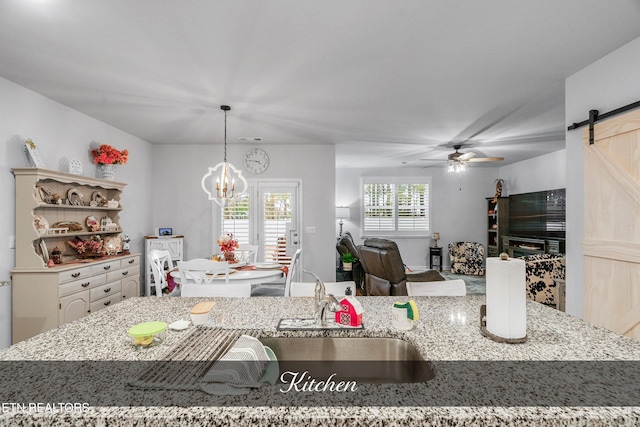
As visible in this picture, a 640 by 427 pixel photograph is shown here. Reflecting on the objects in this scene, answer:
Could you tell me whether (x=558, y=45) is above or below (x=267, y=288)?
above

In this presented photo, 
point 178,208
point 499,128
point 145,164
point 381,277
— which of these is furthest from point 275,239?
point 499,128

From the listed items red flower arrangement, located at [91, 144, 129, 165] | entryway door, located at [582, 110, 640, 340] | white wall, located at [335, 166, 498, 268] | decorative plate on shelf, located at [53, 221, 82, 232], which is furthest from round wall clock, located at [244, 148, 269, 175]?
entryway door, located at [582, 110, 640, 340]

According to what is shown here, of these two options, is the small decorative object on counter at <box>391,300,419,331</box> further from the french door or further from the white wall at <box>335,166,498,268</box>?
the white wall at <box>335,166,498,268</box>

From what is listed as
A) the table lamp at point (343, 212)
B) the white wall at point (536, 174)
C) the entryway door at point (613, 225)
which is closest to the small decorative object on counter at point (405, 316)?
the entryway door at point (613, 225)

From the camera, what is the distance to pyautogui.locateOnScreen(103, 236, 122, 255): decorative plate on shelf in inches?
152

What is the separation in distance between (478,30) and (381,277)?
Result: 2946 millimetres

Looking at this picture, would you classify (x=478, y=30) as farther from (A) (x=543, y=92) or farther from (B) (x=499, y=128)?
(B) (x=499, y=128)

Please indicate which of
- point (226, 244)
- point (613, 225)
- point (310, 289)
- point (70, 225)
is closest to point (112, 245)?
point (70, 225)

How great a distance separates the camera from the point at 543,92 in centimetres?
323

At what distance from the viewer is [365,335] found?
1.30m

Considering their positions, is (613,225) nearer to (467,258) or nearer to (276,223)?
(276,223)

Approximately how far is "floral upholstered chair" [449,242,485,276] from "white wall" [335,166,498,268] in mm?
474

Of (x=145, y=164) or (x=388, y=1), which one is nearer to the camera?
(x=388, y=1)

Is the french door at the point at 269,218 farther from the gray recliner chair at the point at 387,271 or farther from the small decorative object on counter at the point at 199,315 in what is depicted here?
the small decorative object on counter at the point at 199,315
